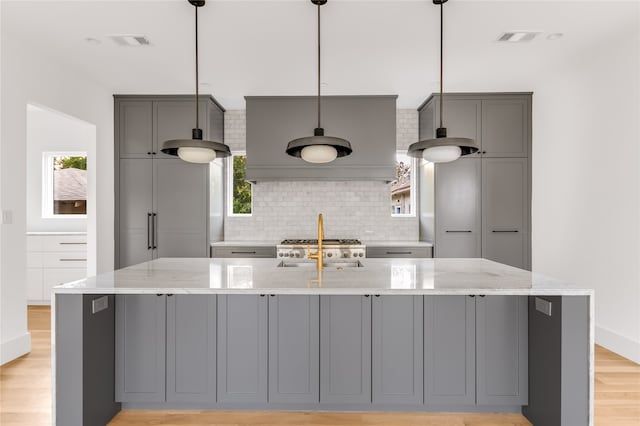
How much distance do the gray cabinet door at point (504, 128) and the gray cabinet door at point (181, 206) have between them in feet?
11.5

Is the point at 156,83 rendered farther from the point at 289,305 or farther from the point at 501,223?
the point at 501,223

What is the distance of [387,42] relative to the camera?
3379 mm

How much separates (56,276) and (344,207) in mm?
4010

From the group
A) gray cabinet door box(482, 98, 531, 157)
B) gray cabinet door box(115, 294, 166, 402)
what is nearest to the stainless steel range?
gray cabinet door box(482, 98, 531, 157)

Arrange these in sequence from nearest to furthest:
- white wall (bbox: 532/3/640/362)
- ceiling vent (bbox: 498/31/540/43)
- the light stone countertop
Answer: the light stone countertop
ceiling vent (bbox: 498/31/540/43)
white wall (bbox: 532/3/640/362)

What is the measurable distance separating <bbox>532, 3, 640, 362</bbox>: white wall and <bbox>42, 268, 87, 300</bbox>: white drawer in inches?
235

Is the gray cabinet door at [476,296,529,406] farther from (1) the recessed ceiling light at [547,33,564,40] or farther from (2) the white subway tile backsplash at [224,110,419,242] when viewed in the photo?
(2) the white subway tile backsplash at [224,110,419,242]

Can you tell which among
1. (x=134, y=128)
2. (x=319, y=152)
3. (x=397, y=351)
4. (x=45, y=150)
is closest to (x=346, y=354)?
(x=397, y=351)

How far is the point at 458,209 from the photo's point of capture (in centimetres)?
475

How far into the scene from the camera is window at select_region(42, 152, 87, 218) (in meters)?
5.73

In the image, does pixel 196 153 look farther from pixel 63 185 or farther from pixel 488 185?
pixel 63 185

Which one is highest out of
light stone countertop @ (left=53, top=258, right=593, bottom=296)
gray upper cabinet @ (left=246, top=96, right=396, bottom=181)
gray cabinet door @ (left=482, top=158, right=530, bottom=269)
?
gray upper cabinet @ (left=246, top=96, right=396, bottom=181)

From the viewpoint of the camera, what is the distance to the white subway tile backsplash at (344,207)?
538cm

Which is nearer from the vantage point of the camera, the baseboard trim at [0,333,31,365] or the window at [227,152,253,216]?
the baseboard trim at [0,333,31,365]
